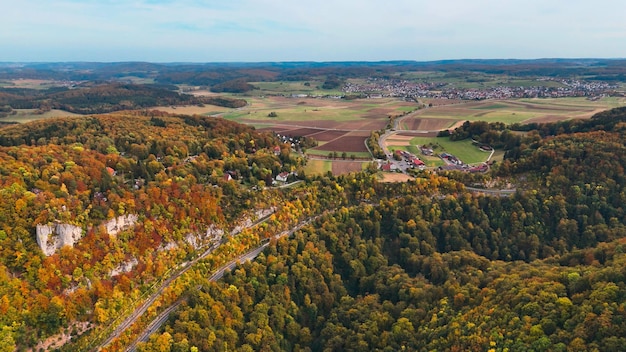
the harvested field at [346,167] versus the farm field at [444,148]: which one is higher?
the farm field at [444,148]

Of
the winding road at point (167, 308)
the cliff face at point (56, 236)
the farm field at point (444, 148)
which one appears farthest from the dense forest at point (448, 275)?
the cliff face at point (56, 236)

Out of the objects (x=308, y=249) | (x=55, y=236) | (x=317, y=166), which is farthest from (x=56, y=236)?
(x=317, y=166)

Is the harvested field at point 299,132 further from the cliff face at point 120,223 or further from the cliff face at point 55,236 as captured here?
the cliff face at point 55,236

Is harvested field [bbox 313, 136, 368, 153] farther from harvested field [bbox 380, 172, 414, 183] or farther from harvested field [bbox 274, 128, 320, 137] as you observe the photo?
harvested field [bbox 380, 172, 414, 183]

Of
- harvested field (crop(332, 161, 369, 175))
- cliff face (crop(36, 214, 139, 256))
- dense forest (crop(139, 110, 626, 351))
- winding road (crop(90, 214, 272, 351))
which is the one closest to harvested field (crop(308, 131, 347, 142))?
harvested field (crop(332, 161, 369, 175))

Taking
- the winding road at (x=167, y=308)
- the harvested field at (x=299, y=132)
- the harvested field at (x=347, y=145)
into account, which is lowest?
the winding road at (x=167, y=308)

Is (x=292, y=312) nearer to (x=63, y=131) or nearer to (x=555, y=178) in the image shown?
(x=555, y=178)

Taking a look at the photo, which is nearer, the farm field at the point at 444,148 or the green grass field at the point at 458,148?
the farm field at the point at 444,148
